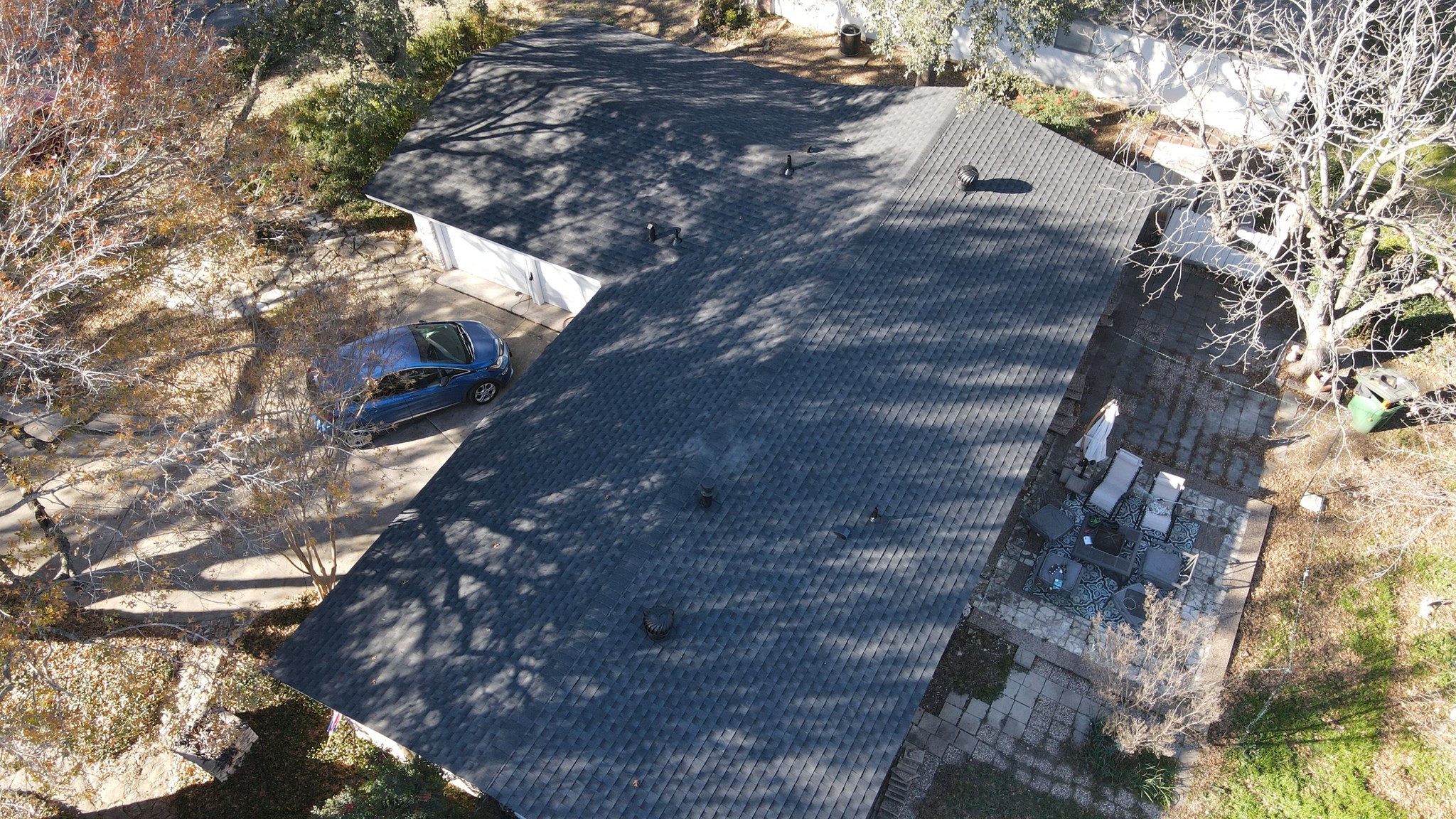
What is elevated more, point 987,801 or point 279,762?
point 279,762

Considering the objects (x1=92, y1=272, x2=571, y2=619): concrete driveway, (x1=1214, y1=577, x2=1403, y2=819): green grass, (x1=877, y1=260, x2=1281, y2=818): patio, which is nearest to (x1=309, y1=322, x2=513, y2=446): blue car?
(x1=92, y1=272, x2=571, y2=619): concrete driveway

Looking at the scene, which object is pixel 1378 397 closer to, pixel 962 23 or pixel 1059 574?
pixel 1059 574

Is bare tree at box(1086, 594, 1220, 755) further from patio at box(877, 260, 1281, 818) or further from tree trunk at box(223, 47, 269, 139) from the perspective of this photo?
tree trunk at box(223, 47, 269, 139)

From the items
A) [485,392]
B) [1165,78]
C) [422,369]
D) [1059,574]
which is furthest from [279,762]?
[1165,78]

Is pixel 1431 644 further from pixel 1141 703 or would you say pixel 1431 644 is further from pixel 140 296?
pixel 140 296

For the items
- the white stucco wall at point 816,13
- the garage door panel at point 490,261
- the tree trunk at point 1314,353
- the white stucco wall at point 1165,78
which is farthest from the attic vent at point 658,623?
the white stucco wall at point 816,13

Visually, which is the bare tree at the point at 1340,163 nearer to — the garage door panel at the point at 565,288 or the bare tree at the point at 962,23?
the bare tree at the point at 962,23
